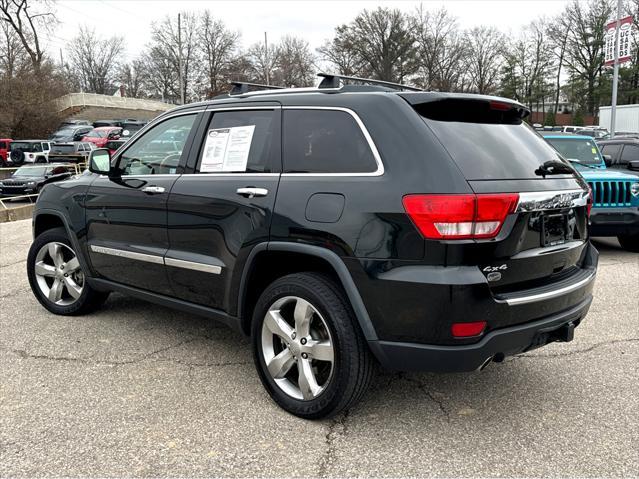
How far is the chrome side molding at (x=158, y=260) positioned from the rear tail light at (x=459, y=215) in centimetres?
141

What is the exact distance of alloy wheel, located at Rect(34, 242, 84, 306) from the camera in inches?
193

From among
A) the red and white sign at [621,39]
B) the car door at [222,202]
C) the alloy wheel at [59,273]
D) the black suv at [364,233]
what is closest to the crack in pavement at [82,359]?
the black suv at [364,233]

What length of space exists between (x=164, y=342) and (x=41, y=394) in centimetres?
105

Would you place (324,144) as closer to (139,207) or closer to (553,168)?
(553,168)

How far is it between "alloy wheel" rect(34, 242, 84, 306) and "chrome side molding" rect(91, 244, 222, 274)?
1.90 ft

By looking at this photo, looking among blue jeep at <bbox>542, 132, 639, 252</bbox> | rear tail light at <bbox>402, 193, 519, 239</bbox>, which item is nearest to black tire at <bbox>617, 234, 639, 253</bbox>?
blue jeep at <bbox>542, 132, 639, 252</bbox>

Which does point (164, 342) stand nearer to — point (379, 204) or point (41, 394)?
point (41, 394)

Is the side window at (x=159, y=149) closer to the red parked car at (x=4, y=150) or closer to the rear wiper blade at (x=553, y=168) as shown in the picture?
the rear wiper blade at (x=553, y=168)

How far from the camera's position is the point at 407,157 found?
9.02 ft

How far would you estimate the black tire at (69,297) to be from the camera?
15.9 feet

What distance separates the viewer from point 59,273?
495 cm

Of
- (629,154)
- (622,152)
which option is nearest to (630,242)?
(629,154)

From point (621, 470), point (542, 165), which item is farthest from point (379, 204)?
point (621, 470)

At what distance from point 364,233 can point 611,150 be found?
355 inches
